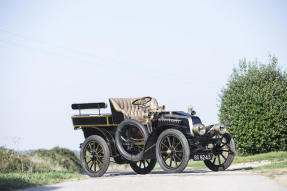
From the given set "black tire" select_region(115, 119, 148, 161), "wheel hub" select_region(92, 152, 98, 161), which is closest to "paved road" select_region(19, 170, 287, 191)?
"black tire" select_region(115, 119, 148, 161)

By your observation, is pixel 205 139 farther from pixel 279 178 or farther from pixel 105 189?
pixel 105 189

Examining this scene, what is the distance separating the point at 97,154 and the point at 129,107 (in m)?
1.71

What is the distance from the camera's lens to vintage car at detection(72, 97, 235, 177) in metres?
11.0

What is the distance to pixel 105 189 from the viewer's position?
853 cm

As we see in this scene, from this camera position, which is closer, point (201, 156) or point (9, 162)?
point (201, 156)

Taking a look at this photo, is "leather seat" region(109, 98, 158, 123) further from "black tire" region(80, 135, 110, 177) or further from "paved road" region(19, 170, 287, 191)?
"paved road" region(19, 170, 287, 191)

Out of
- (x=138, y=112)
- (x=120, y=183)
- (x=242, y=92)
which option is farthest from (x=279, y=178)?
(x=242, y=92)

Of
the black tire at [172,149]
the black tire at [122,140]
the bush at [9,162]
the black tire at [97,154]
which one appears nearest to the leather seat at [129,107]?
the black tire at [122,140]

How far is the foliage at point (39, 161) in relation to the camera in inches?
602

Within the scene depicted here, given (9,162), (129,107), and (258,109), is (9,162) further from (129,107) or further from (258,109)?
(258,109)

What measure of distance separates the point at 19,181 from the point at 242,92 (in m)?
17.6

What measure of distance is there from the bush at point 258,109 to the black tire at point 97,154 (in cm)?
1350

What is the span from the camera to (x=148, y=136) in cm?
1132

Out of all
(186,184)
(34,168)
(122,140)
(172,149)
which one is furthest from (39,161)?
(186,184)
